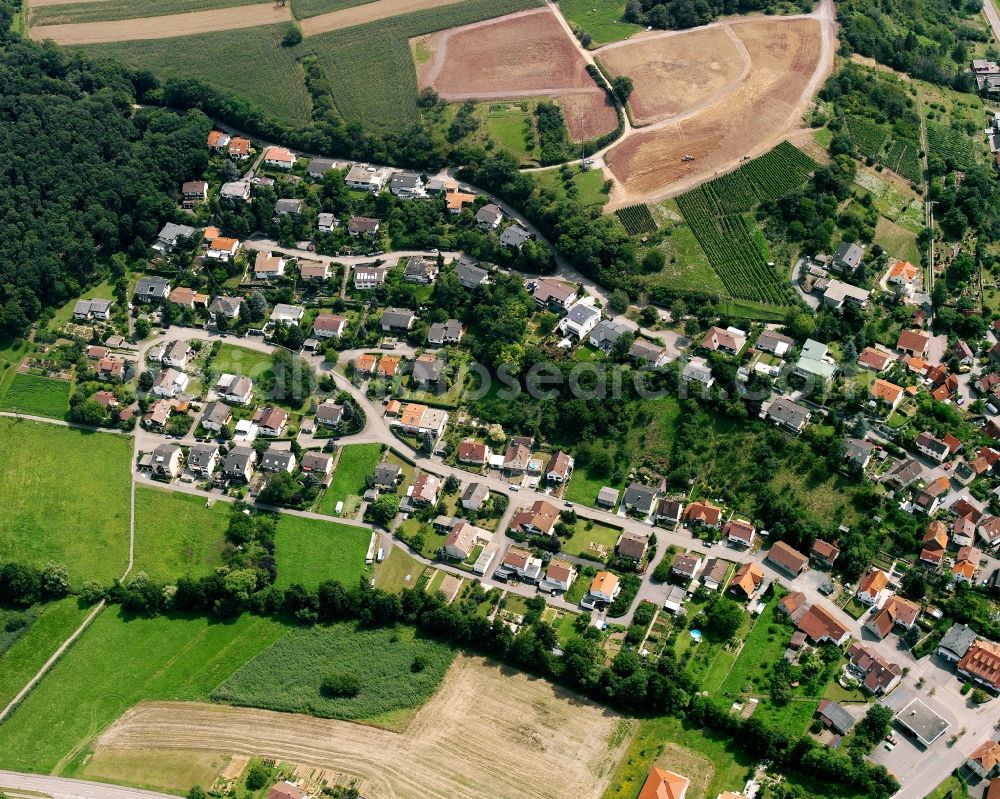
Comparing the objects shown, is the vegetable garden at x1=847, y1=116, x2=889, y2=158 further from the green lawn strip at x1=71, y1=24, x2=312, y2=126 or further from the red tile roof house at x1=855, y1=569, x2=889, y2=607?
the green lawn strip at x1=71, y1=24, x2=312, y2=126

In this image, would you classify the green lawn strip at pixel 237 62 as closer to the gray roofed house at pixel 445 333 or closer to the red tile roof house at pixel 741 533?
the gray roofed house at pixel 445 333

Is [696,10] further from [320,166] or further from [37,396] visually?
[37,396]

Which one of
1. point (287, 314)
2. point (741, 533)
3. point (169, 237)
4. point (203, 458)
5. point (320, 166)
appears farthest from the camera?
point (320, 166)

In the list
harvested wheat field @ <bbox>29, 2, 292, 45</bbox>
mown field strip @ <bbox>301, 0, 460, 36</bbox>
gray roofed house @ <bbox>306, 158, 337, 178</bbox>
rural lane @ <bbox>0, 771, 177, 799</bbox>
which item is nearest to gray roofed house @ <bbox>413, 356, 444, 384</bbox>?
gray roofed house @ <bbox>306, 158, 337, 178</bbox>

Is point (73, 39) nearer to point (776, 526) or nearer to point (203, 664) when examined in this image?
point (203, 664)

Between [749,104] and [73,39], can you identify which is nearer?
[749,104]

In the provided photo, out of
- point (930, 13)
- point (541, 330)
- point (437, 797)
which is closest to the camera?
point (437, 797)

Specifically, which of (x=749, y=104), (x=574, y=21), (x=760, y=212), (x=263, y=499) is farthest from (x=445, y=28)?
(x=263, y=499)

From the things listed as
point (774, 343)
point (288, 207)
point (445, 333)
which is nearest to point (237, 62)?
point (288, 207)
